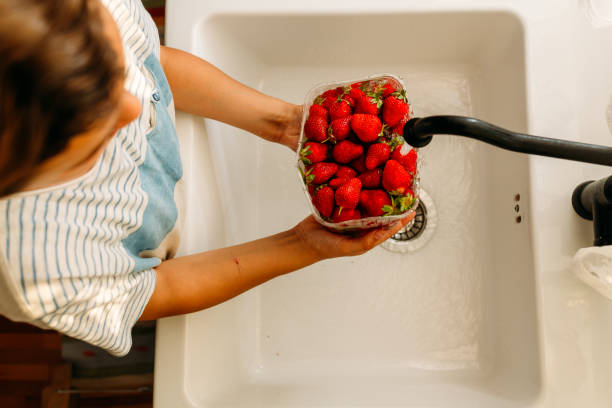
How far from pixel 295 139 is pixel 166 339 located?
394mm

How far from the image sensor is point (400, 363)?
0.80 metres

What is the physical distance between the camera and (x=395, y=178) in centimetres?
53

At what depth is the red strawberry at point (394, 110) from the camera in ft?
1.85

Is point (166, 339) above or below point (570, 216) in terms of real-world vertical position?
below

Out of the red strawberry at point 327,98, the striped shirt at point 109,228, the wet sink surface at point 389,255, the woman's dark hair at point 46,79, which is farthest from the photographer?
the wet sink surface at point 389,255

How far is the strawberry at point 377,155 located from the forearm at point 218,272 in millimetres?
186

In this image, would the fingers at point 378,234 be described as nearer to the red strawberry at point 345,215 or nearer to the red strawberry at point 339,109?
the red strawberry at point 345,215

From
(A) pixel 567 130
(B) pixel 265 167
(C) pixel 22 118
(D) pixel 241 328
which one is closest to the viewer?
(C) pixel 22 118

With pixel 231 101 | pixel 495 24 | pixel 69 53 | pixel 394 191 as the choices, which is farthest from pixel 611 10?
pixel 69 53

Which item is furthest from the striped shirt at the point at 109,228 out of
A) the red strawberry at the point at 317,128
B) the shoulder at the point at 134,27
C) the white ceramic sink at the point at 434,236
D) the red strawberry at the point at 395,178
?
the red strawberry at the point at 395,178

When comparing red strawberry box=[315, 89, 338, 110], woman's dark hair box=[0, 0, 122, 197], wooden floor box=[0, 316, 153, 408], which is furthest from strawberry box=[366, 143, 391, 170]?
wooden floor box=[0, 316, 153, 408]

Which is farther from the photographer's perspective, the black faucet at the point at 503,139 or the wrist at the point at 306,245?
the wrist at the point at 306,245

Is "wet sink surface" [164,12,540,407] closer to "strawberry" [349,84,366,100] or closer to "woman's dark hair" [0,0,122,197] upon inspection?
"strawberry" [349,84,366,100]

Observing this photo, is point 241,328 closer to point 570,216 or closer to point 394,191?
point 394,191
